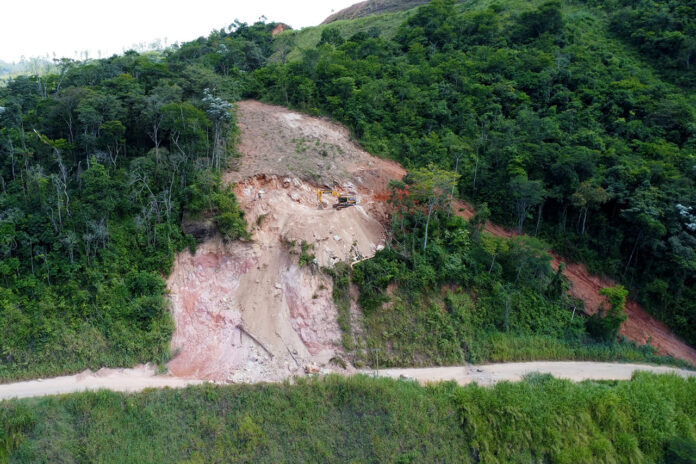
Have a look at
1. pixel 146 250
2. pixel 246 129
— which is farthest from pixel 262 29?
pixel 146 250

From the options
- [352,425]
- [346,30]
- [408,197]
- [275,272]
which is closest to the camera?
[352,425]

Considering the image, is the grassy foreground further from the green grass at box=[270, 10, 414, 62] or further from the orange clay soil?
the green grass at box=[270, 10, 414, 62]

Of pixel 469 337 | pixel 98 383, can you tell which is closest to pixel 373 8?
pixel 469 337

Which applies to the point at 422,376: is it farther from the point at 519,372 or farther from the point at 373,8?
the point at 373,8

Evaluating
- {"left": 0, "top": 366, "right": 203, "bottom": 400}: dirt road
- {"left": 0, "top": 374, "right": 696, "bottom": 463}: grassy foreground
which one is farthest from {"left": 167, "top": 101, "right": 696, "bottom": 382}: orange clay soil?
A: {"left": 0, "top": 374, "right": 696, "bottom": 463}: grassy foreground

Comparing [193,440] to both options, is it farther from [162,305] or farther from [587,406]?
[587,406]
